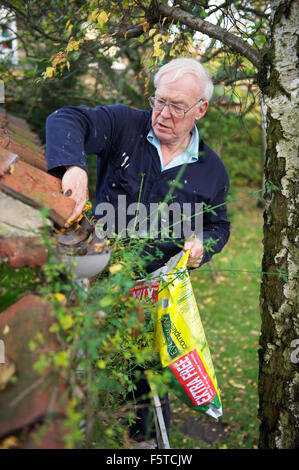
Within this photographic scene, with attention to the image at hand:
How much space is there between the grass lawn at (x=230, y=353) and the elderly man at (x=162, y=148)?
36 cm

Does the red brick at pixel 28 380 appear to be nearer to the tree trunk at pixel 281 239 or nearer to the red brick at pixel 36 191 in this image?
the red brick at pixel 36 191

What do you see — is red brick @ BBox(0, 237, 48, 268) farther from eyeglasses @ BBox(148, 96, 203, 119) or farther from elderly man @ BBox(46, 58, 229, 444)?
eyeglasses @ BBox(148, 96, 203, 119)

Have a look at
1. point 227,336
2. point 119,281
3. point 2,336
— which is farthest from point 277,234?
point 227,336

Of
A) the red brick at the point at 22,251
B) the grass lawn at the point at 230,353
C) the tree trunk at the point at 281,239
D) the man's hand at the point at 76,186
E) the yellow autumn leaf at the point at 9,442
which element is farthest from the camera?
the grass lawn at the point at 230,353

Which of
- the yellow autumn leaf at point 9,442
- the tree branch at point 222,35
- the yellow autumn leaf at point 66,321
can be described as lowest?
the yellow autumn leaf at point 9,442

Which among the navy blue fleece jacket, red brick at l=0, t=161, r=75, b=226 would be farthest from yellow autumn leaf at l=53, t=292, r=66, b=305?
the navy blue fleece jacket

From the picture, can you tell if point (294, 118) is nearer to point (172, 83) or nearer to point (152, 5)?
point (172, 83)

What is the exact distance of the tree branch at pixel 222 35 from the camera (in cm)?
246

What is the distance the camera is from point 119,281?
1.35 m

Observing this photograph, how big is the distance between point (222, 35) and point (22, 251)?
1.84 m

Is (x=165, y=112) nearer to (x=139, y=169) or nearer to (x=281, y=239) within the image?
(x=139, y=169)

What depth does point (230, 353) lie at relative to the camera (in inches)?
223

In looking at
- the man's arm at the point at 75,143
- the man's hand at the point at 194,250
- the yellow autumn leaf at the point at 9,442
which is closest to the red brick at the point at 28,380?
the yellow autumn leaf at the point at 9,442

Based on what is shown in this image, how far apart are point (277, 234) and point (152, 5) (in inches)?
65.0
